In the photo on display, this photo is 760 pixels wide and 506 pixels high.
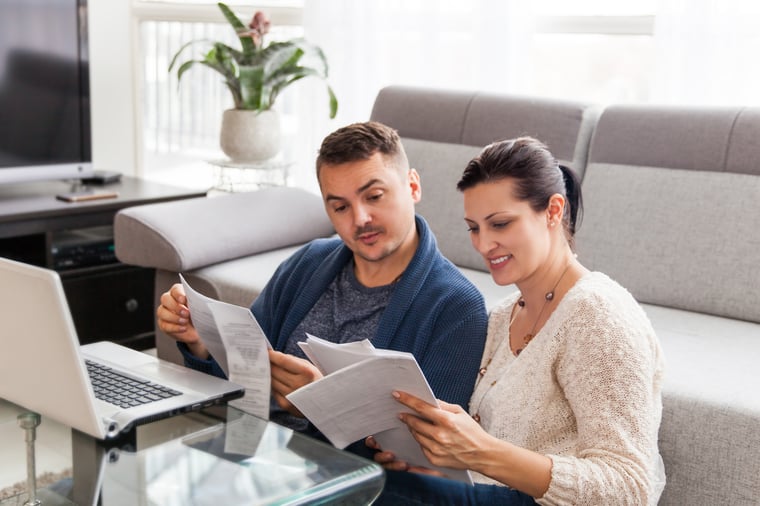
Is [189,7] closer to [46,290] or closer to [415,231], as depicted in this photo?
[415,231]

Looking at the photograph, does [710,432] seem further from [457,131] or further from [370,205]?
[457,131]

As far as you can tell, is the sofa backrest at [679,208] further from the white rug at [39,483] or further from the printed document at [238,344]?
the white rug at [39,483]

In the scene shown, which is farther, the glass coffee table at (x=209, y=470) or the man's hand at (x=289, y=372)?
the man's hand at (x=289, y=372)

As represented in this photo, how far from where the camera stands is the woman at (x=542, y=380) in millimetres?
1289

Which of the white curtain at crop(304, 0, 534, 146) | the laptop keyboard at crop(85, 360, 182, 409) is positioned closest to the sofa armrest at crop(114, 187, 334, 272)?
the white curtain at crop(304, 0, 534, 146)

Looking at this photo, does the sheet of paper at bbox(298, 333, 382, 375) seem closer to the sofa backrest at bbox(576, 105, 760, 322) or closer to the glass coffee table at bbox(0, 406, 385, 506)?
the glass coffee table at bbox(0, 406, 385, 506)

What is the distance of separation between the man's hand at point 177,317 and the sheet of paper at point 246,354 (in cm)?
17

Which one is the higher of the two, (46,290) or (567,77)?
(567,77)

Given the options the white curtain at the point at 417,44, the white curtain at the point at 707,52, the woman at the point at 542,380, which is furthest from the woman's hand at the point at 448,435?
the white curtain at the point at 417,44

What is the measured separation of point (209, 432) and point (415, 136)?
168 cm

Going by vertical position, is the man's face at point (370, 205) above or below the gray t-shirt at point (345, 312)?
above

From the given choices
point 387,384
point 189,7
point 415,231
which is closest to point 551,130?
point 415,231

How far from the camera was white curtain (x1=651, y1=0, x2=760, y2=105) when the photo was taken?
2615mm

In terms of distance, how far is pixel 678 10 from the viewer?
8.91 ft
